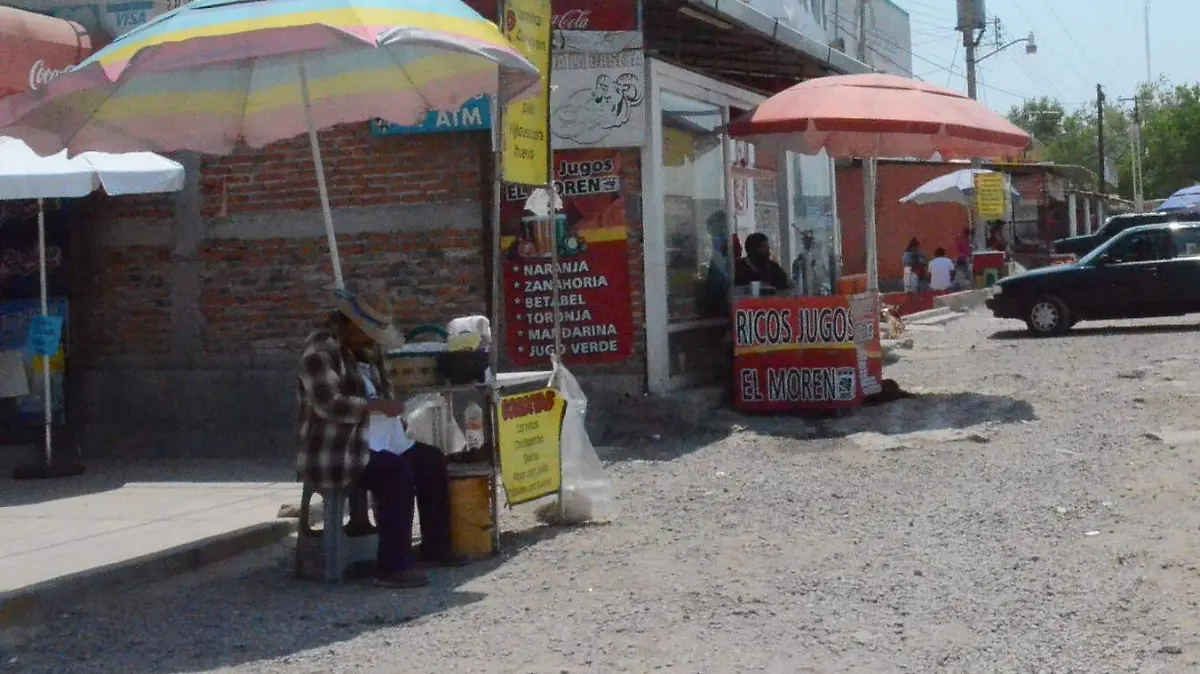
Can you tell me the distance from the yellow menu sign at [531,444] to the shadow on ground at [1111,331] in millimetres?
12865

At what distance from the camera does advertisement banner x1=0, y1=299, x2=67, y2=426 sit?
11914 millimetres

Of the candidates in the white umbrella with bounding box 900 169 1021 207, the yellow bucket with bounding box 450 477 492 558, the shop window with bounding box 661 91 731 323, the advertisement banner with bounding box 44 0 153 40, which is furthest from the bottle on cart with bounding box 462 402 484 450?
the white umbrella with bounding box 900 169 1021 207

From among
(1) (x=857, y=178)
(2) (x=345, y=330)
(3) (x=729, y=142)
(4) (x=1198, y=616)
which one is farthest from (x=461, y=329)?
(1) (x=857, y=178)

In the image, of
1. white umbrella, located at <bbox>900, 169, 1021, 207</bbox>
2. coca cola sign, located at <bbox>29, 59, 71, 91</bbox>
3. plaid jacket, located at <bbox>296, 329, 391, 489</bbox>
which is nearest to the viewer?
plaid jacket, located at <bbox>296, 329, 391, 489</bbox>

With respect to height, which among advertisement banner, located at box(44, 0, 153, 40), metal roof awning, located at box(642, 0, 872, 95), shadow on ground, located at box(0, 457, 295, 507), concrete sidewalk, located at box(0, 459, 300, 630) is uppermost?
advertisement banner, located at box(44, 0, 153, 40)

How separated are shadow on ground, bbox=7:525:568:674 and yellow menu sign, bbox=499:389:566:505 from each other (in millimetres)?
443

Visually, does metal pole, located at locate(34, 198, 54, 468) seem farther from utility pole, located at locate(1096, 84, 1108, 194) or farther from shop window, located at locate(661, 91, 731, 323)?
utility pole, located at locate(1096, 84, 1108, 194)

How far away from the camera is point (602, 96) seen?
11.6m

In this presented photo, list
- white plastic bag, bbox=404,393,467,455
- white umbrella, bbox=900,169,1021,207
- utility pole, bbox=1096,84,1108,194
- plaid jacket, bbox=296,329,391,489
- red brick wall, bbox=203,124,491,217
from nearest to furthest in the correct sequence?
plaid jacket, bbox=296,329,391,489 → white plastic bag, bbox=404,393,467,455 → red brick wall, bbox=203,124,491,217 → white umbrella, bbox=900,169,1021,207 → utility pole, bbox=1096,84,1108,194

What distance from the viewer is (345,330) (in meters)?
7.14

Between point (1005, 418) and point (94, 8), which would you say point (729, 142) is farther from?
point (94, 8)

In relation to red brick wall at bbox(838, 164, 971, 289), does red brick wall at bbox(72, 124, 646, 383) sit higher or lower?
lower

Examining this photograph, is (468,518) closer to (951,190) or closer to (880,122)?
(880,122)

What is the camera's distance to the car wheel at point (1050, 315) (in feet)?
66.1
